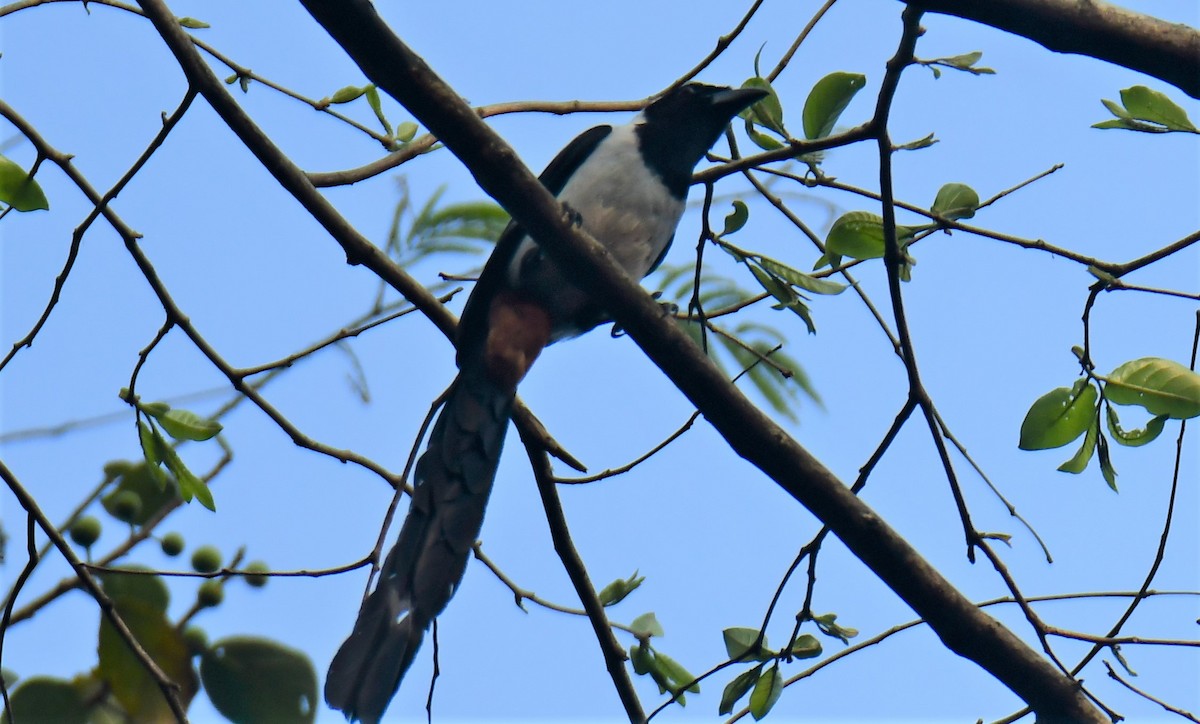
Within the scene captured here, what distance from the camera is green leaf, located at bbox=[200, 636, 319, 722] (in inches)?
105

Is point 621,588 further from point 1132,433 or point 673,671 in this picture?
point 1132,433

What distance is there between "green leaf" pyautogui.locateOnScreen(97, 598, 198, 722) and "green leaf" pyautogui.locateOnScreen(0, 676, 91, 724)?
72 millimetres

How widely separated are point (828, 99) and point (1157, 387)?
0.83 meters

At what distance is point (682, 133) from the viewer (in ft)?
12.0

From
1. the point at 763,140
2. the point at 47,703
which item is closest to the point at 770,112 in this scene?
the point at 763,140

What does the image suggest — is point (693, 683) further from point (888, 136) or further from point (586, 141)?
point (586, 141)

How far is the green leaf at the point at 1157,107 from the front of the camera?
6.73 ft

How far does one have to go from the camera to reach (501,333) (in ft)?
10.1

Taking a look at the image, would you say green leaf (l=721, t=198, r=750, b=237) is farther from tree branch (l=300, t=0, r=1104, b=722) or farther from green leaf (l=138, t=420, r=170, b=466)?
green leaf (l=138, t=420, r=170, b=466)

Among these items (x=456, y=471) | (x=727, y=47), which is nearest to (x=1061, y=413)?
(x=727, y=47)

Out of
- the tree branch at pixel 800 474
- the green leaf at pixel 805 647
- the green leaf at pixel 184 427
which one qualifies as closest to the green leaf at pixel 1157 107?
the tree branch at pixel 800 474

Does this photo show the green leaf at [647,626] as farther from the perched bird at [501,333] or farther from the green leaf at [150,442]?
the green leaf at [150,442]

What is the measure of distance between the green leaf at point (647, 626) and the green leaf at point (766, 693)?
394 mm

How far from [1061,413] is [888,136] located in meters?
0.61
